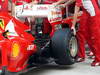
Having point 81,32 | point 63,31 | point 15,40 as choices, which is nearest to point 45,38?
point 63,31

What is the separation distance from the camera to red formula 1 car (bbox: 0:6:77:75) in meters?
4.09

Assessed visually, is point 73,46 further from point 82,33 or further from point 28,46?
point 28,46

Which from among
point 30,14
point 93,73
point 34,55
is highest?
point 30,14

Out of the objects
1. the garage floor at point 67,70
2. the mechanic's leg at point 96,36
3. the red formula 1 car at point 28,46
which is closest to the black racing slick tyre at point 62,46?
the red formula 1 car at point 28,46

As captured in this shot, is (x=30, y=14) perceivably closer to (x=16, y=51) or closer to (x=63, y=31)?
(x=63, y=31)

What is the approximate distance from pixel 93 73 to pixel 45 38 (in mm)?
1086

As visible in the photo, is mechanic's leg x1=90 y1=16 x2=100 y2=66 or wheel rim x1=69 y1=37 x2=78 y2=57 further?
mechanic's leg x1=90 y1=16 x2=100 y2=66

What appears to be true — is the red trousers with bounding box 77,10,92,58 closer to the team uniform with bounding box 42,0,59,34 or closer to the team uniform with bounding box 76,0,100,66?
the team uniform with bounding box 76,0,100,66

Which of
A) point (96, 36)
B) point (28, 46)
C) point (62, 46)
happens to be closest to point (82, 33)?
point (96, 36)

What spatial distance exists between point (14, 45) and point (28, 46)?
449 mm

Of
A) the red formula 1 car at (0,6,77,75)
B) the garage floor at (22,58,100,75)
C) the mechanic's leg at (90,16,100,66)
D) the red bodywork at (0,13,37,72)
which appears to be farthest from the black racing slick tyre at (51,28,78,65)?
the mechanic's leg at (90,16,100,66)

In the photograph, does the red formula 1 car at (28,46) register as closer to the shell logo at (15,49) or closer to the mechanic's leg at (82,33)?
the shell logo at (15,49)

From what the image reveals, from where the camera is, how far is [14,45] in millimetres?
4168

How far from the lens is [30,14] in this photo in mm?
5273
